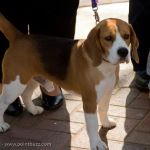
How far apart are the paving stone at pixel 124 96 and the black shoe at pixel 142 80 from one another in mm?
67

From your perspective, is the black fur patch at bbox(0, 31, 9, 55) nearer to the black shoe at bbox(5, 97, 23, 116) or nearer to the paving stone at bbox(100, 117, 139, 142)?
the black shoe at bbox(5, 97, 23, 116)

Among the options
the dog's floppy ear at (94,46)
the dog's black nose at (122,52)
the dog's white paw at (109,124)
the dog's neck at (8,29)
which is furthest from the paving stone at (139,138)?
A: the dog's neck at (8,29)

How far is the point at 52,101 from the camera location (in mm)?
4680

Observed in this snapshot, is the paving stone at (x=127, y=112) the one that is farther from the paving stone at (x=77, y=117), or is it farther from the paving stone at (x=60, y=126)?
the paving stone at (x=60, y=126)

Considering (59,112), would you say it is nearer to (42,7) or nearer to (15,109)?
(15,109)

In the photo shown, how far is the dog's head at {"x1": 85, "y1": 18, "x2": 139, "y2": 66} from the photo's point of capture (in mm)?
3346

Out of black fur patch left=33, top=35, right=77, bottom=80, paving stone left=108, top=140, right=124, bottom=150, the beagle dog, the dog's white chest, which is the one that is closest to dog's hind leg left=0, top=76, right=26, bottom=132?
the beagle dog

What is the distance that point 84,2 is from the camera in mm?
8172

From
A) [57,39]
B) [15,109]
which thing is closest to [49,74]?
[57,39]

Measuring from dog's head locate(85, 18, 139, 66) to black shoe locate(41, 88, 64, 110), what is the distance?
1.24 meters

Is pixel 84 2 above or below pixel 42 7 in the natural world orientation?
below

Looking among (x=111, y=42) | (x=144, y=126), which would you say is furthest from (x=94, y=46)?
(x=144, y=126)

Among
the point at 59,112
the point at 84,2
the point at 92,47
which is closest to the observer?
the point at 92,47

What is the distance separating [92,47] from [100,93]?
0.40 meters
